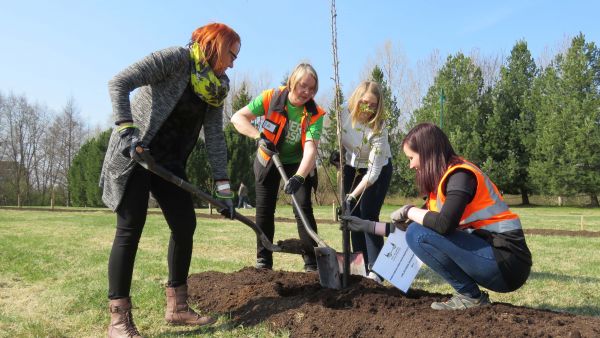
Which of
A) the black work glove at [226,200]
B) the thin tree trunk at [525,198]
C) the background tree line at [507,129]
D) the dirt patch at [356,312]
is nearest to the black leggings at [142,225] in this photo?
the black work glove at [226,200]

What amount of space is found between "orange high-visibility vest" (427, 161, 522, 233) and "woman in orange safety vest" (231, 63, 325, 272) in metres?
1.26

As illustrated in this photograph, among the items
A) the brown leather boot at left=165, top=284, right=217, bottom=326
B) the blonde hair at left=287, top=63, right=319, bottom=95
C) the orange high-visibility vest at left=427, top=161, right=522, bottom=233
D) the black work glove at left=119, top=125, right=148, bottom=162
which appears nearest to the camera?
the black work glove at left=119, top=125, right=148, bottom=162

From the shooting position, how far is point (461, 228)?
291 centimetres

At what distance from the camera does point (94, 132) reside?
5469 centimetres

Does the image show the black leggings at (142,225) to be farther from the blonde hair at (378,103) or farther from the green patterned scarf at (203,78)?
the blonde hair at (378,103)

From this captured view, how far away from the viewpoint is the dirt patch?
247 cm

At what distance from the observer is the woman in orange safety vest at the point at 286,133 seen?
12.7 ft

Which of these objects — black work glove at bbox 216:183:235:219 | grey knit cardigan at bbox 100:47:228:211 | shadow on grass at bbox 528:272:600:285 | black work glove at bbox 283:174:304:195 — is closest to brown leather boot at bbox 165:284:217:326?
black work glove at bbox 216:183:235:219

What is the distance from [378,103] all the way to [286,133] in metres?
0.78

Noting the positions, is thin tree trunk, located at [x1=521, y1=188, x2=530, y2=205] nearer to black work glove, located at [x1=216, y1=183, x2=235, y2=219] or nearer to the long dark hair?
the long dark hair

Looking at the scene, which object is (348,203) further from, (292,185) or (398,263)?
(398,263)

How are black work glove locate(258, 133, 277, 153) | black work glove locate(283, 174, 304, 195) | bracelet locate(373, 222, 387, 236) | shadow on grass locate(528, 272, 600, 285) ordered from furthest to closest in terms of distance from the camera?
1. shadow on grass locate(528, 272, 600, 285)
2. black work glove locate(258, 133, 277, 153)
3. black work glove locate(283, 174, 304, 195)
4. bracelet locate(373, 222, 387, 236)

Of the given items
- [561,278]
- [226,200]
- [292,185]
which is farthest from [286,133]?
[561,278]

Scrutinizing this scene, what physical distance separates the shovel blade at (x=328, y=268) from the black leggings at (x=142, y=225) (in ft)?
2.89
